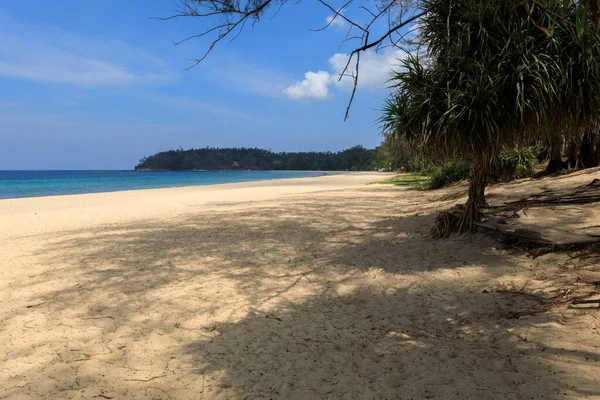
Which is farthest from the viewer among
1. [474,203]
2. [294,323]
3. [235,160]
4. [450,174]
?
[235,160]

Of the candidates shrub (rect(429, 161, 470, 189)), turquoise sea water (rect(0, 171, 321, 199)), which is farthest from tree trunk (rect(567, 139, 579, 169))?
turquoise sea water (rect(0, 171, 321, 199))

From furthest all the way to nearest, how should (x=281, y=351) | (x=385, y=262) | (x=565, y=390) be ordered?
(x=385, y=262)
(x=281, y=351)
(x=565, y=390)

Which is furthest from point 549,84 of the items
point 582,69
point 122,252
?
point 122,252

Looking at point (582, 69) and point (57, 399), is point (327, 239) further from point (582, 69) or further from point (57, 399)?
point (57, 399)

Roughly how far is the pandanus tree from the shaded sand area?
1.90m

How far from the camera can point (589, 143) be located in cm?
1273

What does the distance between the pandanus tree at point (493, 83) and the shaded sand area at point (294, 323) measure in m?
1.90

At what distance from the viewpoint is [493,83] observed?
212 inches

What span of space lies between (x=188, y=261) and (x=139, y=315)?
220cm

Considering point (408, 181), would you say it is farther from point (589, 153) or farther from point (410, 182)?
point (589, 153)

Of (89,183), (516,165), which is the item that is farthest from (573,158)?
(89,183)

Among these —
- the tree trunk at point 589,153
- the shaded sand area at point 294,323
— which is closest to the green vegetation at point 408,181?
the tree trunk at point 589,153

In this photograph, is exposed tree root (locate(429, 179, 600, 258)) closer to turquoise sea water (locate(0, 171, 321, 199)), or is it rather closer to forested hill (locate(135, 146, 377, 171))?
turquoise sea water (locate(0, 171, 321, 199))

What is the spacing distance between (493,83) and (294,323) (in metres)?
4.45
